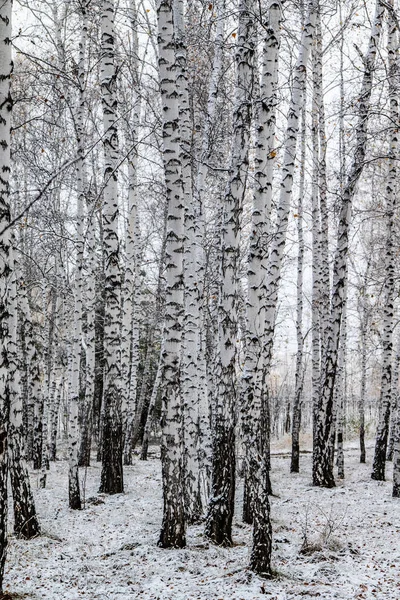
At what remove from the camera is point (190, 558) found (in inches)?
222

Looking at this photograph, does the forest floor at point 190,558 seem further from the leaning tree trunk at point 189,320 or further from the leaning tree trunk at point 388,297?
the leaning tree trunk at point 388,297

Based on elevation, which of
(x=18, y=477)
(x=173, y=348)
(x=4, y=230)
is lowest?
(x=18, y=477)

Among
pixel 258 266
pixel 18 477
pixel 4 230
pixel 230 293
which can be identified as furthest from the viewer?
pixel 18 477

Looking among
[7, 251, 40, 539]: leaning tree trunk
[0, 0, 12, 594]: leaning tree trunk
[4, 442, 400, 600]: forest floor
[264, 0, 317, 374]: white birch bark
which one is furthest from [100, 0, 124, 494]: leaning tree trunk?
[0, 0, 12, 594]: leaning tree trunk

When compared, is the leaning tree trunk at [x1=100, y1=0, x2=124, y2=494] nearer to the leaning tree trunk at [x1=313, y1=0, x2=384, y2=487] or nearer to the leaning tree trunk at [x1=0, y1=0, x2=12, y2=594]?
the leaning tree trunk at [x1=313, y1=0, x2=384, y2=487]

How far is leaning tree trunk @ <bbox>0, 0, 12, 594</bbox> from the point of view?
13.0 ft

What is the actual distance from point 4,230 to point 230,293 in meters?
3.20

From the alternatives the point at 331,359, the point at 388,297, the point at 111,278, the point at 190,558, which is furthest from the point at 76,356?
the point at 388,297

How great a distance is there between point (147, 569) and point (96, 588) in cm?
61

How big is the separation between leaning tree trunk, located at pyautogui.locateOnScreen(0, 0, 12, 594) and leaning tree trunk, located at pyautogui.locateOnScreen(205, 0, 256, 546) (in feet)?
9.68

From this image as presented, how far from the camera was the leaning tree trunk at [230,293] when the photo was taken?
6.32 meters

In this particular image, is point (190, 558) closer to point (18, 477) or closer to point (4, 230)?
point (18, 477)

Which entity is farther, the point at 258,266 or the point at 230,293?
the point at 230,293

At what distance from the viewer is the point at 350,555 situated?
610 cm
